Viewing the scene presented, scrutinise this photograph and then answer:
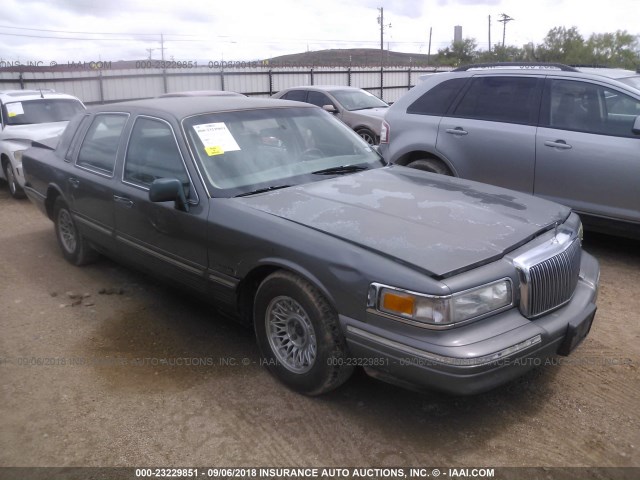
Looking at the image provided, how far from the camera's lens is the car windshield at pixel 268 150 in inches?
151

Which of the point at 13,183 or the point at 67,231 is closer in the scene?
the point at 67,231

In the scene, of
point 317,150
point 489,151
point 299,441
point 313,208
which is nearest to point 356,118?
point 489,151

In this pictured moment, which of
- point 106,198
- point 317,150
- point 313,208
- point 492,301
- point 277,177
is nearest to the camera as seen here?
point 492,301

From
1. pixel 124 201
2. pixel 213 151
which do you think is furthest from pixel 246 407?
pixel 124 201

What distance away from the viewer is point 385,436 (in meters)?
3.00

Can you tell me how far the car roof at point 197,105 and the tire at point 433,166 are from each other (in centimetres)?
208

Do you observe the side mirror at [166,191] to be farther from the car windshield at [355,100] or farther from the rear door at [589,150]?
the car windshield at [355,100]

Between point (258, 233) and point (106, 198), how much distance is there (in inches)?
75.1

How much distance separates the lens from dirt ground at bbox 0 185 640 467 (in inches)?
113

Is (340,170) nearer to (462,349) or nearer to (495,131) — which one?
(462,349)

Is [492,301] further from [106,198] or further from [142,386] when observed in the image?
[106,198]

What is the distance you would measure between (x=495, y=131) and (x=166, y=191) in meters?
3.73

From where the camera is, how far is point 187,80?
2109cm

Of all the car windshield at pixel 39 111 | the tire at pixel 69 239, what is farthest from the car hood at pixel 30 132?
the tire at pixel 69 239
